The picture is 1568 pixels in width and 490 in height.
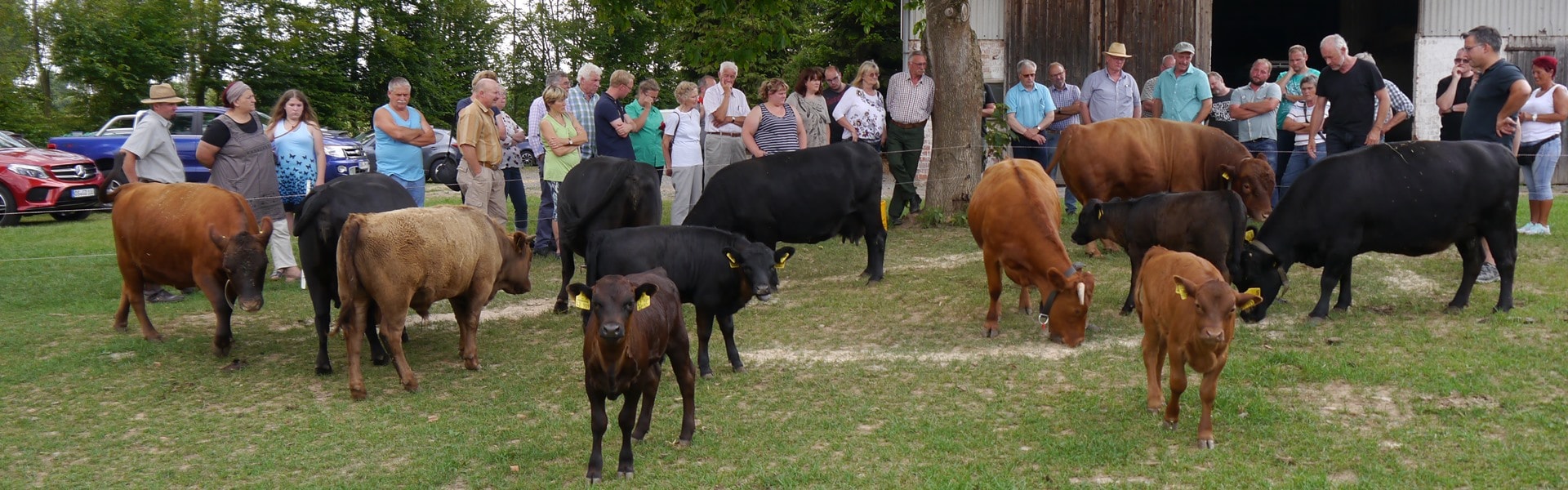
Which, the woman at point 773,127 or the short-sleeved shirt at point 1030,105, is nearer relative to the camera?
the woman at point 773,127

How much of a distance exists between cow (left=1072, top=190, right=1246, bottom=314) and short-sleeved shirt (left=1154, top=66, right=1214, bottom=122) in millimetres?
4399

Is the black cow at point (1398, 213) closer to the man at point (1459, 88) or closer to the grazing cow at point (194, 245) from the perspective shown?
the man at point (1459, 88)

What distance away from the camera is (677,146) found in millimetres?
11742

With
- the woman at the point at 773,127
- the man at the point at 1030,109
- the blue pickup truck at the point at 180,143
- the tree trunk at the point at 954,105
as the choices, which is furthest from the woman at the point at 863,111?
the blue pickup truck at the point at 180,143

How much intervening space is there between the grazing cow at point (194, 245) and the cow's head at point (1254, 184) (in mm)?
7308

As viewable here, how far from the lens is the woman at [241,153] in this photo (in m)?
9.37

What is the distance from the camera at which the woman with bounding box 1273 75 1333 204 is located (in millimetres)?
11797

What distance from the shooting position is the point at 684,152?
38.6 feet

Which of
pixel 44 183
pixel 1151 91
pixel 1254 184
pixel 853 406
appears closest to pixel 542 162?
pixel 853 406

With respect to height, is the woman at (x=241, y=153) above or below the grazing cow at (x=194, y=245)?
above

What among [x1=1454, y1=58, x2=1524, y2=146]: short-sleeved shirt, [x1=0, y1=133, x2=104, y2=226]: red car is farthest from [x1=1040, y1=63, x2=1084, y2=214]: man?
[x1=0, y1=133, x2=104, y2=226]: red car

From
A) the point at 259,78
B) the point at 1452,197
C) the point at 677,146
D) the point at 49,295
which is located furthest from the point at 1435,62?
the point at 259,78

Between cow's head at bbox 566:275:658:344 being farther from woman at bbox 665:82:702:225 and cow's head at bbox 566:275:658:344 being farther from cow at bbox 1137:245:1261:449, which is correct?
woman at bbox 665:82:702:225

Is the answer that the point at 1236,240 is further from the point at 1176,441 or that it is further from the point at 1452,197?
the point at 1176,441
